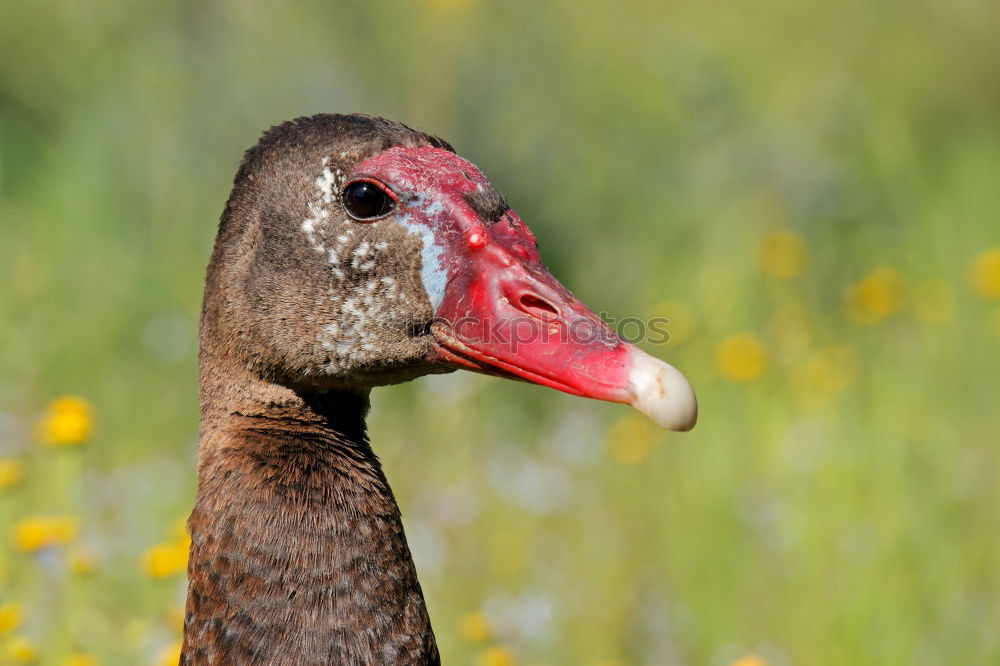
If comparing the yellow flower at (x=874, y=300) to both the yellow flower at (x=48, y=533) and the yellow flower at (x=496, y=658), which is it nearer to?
the yellow flower at (x=496, y=658)

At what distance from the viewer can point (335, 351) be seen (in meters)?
2.03

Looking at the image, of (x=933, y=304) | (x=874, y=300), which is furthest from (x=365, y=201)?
(x=933, y=304)

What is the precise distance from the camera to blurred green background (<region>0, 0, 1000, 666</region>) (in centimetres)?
319

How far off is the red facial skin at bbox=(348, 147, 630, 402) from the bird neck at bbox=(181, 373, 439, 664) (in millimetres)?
278

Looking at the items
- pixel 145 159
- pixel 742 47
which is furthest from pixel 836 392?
pixel 742 47

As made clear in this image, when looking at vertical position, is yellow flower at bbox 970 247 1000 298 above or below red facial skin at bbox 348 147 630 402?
above

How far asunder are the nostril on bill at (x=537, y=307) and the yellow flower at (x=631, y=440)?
6.73 feet

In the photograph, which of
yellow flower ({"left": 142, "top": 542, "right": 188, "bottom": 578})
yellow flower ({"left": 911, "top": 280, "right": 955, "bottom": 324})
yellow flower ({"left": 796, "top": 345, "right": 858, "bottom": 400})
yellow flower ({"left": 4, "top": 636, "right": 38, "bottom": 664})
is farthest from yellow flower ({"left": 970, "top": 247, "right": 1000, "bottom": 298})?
yellow flower ({"left": 4, "top": 636, "right": 38, "bottom": 664})

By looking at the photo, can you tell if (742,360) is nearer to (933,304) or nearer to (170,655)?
(933,304)

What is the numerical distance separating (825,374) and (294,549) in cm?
A: 253

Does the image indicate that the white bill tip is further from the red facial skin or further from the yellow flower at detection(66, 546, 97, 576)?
the yellow flower at detection(66, 546, 97, 576)

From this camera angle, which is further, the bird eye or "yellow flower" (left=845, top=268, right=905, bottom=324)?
"yellow flower" (left=845, top=268, right=905, bottom=324)

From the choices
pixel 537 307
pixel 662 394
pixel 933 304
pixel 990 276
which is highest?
pixel 933 304

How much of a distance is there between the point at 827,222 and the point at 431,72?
1859 mm
